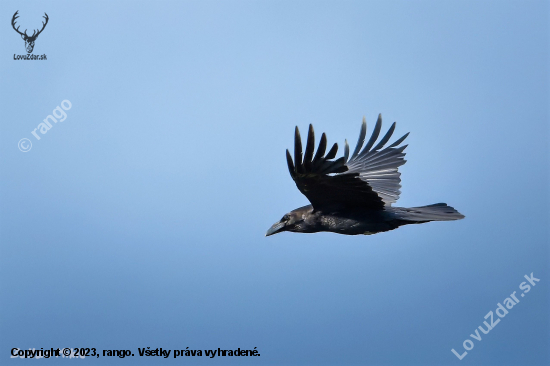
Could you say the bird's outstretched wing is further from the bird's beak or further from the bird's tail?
the bird's beak

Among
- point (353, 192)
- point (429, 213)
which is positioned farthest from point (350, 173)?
point (429, 213)

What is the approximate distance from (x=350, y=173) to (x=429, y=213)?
3.89 ft

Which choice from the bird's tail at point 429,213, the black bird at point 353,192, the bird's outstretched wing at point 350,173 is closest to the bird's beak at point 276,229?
the black bird at point 353,192

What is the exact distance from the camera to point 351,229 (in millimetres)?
6141

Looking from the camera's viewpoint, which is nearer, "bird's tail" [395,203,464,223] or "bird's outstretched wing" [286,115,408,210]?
"bird's outstretched wing" [286,115,408,210]

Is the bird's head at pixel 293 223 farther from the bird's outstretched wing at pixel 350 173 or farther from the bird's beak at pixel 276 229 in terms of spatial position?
the bird's outstretched wing at pixel 350 173

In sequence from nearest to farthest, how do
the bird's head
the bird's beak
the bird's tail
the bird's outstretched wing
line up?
1. the bird's outstretched wing
2. the bird's tail
3. the bird's head
4. the bird's beak

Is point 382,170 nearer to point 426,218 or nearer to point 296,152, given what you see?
point 426,218

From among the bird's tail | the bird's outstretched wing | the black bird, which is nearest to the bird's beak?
the black bird

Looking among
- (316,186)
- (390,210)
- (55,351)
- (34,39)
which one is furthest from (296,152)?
(34,39)

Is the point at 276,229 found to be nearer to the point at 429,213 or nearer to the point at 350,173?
the point at 350,173

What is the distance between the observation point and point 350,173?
5492 mm

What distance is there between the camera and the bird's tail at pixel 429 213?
18.8 ft

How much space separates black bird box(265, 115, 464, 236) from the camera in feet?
17.6
